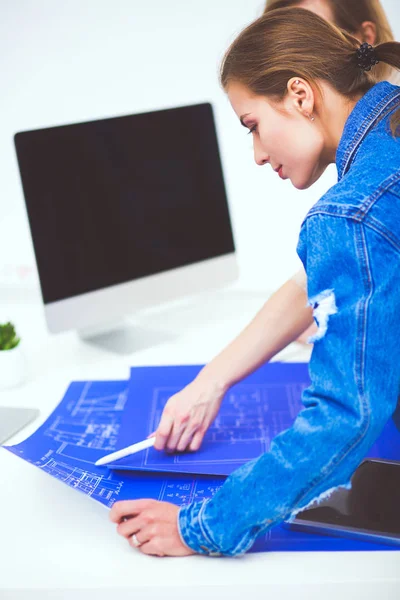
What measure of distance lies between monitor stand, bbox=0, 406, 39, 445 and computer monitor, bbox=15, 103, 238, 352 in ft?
0.70

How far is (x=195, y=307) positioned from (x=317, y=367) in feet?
3.14

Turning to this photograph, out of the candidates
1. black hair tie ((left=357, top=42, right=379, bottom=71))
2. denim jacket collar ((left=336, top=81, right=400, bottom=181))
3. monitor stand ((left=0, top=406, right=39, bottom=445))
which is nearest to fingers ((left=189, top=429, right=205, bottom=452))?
monitor stand ((left=0, top=406, right=39, bottom=445))

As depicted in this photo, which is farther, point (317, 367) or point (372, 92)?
point (372, 92)

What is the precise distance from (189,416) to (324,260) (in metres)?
0.37

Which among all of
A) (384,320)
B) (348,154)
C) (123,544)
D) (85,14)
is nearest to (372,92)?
(348,154)

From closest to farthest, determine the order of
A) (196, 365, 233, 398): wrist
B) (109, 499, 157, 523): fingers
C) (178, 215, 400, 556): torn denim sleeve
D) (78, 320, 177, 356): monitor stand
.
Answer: (178, 215, 400, 556): torn denim sleeve
(109, 499, 157, 523): fingers
(196, 365, 233, 398): wrist
(78, 320, 177, 356): monitor stand

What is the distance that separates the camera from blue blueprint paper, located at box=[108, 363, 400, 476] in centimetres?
86

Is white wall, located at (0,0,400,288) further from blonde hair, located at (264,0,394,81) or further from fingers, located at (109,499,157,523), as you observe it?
fingers, located at (109,499,157,523)

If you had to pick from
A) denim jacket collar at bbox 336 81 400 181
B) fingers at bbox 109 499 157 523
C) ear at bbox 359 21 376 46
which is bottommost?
fingers at bbox 109 499 157 523

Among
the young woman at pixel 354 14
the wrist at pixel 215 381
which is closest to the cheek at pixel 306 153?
the wrist at pixel 215 381

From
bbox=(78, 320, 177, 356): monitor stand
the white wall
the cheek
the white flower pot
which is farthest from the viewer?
the white wall

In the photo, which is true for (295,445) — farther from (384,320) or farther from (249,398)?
(249,398)

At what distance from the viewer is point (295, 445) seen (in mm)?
632

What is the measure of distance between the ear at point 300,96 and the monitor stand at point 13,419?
0.61 metres
